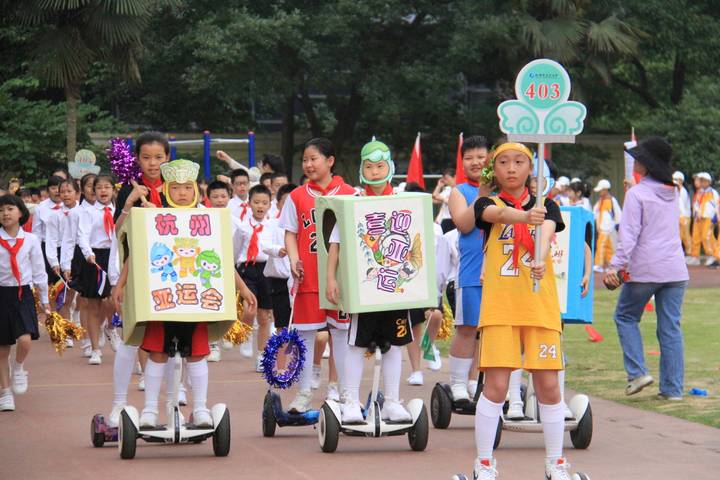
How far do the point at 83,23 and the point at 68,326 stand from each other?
38.0ft

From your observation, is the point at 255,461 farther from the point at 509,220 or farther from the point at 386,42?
the point at 386,42

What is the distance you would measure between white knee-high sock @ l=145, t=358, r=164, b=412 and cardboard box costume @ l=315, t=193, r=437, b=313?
1.17m

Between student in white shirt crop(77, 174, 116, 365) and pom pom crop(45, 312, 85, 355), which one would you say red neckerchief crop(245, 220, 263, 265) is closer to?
student in white shirt crop(77, 174, 116, 365)

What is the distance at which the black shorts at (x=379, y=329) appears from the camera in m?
8.79

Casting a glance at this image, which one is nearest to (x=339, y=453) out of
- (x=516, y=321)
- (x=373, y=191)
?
(x=373, y=191)

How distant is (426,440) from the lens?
28.7ft

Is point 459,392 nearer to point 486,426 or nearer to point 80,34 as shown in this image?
point 486,426

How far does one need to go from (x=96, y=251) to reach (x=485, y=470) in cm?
780

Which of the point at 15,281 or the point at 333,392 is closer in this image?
the point at 333,392

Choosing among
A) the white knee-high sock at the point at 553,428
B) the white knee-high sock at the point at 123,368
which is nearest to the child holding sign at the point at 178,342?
the white knee-high sock at the point at 123,368

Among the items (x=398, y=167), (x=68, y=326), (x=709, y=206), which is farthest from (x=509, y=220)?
(x=398, y=167)

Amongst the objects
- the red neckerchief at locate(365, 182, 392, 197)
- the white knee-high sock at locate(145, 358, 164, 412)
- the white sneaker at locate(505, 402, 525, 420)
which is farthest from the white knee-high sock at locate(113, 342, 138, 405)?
the white sneaker at locate(505, 402, 525, 420)

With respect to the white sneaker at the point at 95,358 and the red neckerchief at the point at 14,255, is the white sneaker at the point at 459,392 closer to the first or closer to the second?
the red neckerchief at the point at 14,255

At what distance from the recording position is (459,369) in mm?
9578
